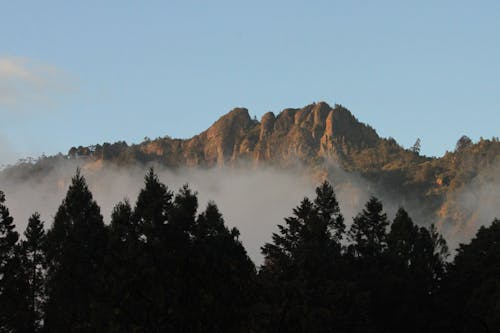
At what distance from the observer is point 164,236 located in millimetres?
67250

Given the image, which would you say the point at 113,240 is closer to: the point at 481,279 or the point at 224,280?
the point at 224,280

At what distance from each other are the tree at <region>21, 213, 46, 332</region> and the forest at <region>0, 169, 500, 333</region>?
14cm

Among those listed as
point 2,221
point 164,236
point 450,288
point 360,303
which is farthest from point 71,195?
point 450,288

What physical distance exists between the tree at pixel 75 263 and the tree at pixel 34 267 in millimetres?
3506

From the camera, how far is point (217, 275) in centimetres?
5594

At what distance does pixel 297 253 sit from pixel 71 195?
23728 millimetres

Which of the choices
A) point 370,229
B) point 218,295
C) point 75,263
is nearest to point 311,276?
point 370,229

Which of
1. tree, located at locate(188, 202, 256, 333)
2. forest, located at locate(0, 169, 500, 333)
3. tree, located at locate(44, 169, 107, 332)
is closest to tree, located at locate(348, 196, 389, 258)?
forest, located at locate(0, 169, 500, 333)

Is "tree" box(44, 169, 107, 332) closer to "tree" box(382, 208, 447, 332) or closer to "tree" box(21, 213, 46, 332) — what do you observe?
"tree" box(21, 213, 46, 332)

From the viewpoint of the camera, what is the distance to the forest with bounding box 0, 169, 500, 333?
57312 mm

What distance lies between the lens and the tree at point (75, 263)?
69188mm

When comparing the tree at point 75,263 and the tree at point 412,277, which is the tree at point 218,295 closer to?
the tree at point 75,263

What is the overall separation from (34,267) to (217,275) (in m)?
29.8

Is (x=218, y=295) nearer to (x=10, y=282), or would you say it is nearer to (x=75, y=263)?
(x=75, y=263)
